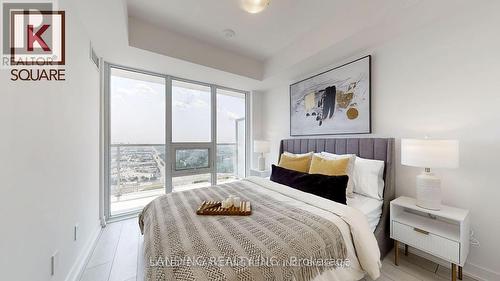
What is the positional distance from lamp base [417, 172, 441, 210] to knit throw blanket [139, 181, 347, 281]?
988mm

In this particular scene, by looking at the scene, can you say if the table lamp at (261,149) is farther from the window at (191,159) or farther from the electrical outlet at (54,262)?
the electrical outlet at (54,262)

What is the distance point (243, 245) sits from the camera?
1016mm

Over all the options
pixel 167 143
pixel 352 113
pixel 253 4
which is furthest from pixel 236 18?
pixel 167 143

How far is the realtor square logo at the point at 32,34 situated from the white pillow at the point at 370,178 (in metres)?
2.87

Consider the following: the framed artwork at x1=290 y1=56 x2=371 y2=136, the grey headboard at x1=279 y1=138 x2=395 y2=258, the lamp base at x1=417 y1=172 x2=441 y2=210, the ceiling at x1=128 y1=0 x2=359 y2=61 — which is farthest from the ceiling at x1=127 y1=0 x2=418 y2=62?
the lamp base at x1=417 y1=172 x2=441 y2=210

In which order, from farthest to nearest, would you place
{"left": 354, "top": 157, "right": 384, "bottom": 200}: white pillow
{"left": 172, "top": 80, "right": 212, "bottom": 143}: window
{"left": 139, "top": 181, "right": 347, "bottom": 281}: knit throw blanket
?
{"left": 172, "top": 80, "right": 212, "bottom": 143}: window < {"left": 354, "top": 157, "right": 384, "bottom": 200}: white pillow < {"left": 139, "top": 181, "right": 347, "bottom": 281}: knit throw blanket

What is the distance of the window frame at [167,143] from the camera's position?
2.67 m

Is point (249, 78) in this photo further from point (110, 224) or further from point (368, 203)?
point (110, 224)

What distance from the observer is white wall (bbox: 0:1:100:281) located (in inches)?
35.8

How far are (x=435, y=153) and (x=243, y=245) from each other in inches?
66.2

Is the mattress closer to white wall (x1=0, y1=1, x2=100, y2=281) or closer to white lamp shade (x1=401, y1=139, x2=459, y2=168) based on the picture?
white lamp shade (x1=401, y1=139, x2=459, y2=168)

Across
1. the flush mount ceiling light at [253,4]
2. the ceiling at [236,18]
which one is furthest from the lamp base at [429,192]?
the flush mount ceiling light at [253,4]

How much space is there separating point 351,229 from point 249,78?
2.70 metres

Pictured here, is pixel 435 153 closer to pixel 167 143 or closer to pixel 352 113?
pixel 352 113
